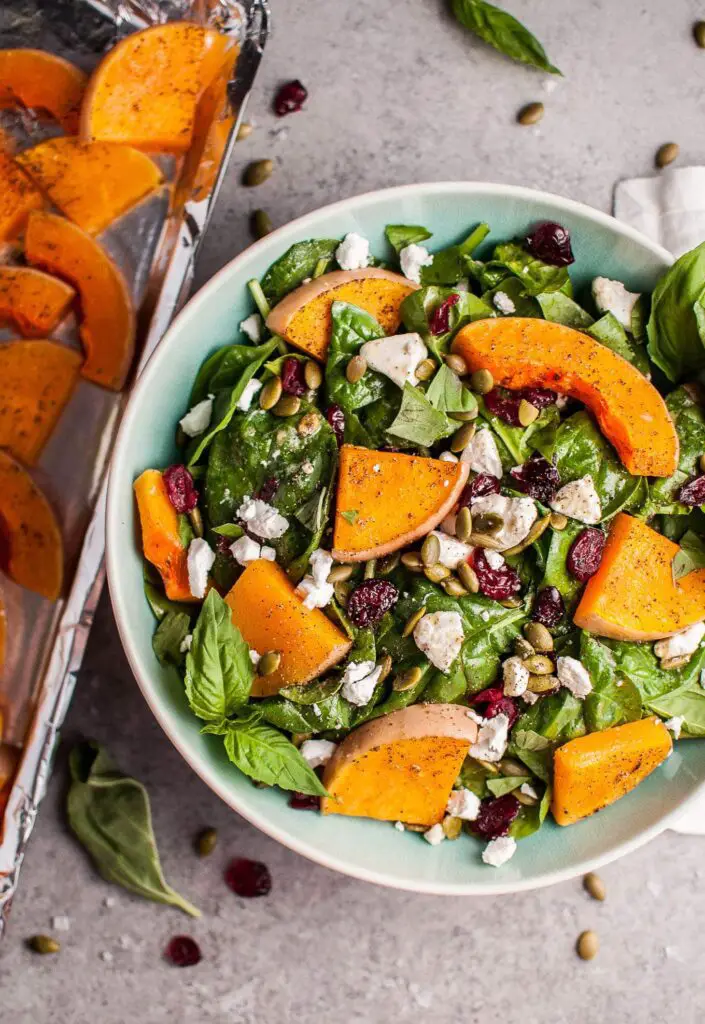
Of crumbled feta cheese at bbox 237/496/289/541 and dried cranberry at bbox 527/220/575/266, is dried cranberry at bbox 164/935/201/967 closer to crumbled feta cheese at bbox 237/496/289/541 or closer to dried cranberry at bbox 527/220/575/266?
crumbled feta cheese at bbox 237/496/289/541

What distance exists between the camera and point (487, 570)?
7.49ft

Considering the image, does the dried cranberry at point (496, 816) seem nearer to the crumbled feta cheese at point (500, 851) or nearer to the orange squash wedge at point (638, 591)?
the crumbled feta cheese at point (500, 851)

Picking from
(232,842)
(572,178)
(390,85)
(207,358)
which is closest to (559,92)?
(572,178)

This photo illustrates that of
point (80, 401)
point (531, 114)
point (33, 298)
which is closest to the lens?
point (33, 298)

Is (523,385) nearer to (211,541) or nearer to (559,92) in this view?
(211,541)

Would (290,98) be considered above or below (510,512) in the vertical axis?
above

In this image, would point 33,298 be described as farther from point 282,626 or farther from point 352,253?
point 282,626

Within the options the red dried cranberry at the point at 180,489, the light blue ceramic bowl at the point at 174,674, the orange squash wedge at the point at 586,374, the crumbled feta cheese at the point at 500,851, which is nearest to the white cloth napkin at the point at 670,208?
the light blue ceramic bowl at the point at 174,674

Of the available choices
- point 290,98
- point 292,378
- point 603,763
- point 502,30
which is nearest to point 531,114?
point 502,30

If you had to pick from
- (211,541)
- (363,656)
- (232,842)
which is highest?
(211,541)

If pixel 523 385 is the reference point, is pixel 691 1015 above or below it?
below

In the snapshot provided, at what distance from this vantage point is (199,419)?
7.86ft

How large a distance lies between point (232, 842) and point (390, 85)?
2383mm

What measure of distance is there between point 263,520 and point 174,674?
1.55 feet
